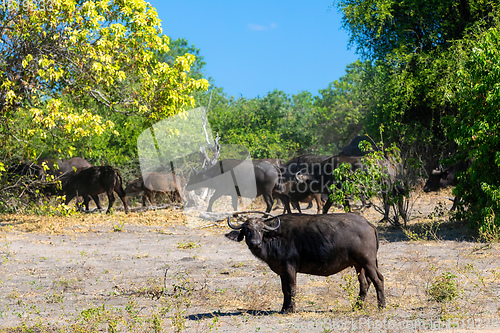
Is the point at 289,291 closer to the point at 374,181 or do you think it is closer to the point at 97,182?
the point at 374,181

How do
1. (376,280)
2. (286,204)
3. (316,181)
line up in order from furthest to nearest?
(286,204) < (316,181) < (376,280)

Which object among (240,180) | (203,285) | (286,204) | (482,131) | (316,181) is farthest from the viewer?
(240,180)

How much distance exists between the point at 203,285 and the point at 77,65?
9.06m

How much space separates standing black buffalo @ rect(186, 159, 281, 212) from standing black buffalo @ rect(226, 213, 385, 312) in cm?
1056

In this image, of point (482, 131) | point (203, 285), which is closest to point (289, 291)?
point (203, 285)

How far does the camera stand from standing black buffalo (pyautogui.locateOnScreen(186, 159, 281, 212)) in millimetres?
18750

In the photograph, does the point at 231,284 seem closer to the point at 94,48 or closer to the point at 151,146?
the point at 94,48

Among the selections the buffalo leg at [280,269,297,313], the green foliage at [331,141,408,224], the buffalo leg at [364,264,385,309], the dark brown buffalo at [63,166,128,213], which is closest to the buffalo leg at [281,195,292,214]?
the green foliage at [331,141,408,224]

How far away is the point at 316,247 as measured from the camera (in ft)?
24.3

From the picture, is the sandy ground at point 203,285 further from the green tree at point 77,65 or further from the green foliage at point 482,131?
the green tree at point 77,65

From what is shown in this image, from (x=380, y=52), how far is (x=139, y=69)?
36.2 feet

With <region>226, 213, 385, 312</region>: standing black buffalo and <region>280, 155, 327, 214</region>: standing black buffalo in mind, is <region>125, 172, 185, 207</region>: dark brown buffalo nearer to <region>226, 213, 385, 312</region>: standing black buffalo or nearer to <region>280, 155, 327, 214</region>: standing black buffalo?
<region>280, 155, 327, 214</region>: standing black buffalo

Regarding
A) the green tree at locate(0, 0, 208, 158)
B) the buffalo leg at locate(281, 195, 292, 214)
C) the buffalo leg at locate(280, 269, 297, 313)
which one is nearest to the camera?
the buffalo leg at locate(280, 269, 297, 313)

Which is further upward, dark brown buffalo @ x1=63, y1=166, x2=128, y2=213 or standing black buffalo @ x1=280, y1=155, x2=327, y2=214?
dark brown buffalo @ x1=63, y1=166, x2=128, y2=213
